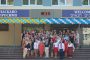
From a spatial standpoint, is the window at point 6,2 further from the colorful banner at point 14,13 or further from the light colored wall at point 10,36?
the light colored wall at point 10,36

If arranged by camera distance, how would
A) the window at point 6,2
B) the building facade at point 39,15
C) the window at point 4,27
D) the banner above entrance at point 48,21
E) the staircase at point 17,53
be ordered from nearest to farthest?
the staircase at point 17,53
the banner above entrance at point 48,21
the building facade at point 39,15
the window at point 6,2
the window at point 4,27

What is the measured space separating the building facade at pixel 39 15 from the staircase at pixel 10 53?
7.62 feet

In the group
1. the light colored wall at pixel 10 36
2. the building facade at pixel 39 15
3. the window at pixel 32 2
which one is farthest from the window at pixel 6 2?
the light colored wall at pixel 10 36

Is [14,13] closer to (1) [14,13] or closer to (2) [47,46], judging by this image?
(1) [14,13]

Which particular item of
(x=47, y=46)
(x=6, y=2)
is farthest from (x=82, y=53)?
(x=6, y=2)

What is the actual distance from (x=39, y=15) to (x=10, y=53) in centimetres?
475

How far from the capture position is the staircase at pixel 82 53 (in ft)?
114

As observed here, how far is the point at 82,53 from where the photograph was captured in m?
35.3

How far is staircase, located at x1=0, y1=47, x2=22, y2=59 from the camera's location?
114 feet

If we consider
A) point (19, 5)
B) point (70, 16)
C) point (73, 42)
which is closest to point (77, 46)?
point (73, 42)

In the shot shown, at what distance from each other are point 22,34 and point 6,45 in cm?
217

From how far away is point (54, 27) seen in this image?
39.1 meters

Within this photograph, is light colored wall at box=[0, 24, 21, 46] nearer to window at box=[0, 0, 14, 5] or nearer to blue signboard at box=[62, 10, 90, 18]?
window at box=[0, 0, 14, 5]

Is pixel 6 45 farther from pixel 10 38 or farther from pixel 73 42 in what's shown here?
pixel 73 42
